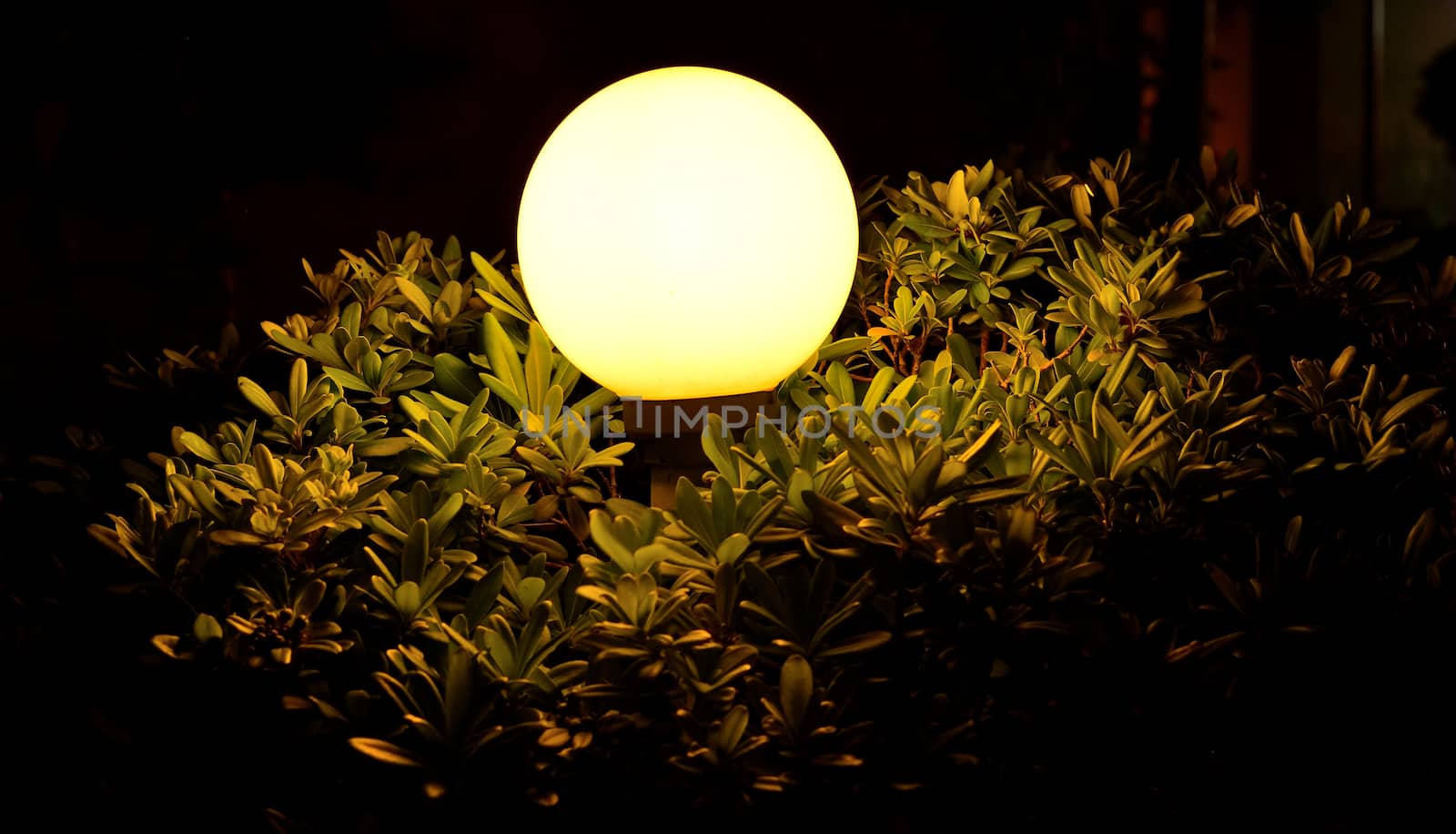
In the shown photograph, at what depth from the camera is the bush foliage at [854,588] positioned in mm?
870

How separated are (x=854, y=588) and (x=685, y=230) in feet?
1.21

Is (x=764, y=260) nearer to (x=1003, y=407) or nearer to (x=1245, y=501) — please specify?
(x=1003, y=407)

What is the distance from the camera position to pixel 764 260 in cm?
101

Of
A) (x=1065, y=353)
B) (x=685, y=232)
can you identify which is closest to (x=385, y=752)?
(x=685, y=232)

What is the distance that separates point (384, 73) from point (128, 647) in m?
1.46

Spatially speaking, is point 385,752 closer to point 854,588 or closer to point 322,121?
point 854,588

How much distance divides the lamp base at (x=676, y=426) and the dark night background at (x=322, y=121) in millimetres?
714

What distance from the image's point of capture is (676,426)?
3.65ft

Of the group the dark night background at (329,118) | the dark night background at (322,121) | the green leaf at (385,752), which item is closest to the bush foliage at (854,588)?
the green leaf at (385,752)

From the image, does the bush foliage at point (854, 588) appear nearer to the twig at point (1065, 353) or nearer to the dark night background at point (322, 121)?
the twig at point (1065, 353)

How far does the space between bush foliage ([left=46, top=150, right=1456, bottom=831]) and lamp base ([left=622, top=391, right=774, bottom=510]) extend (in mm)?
51

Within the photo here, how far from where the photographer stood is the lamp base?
43.6 inches

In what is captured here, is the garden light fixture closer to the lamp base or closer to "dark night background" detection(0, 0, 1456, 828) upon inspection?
the lamp base

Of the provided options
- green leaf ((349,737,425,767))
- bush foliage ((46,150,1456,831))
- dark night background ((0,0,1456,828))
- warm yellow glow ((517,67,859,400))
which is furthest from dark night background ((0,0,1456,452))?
green leaf ((349,737,425,767))
